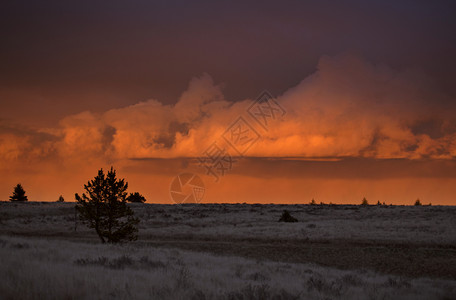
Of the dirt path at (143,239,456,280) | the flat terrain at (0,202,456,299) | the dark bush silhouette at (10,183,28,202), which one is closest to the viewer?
the flat terrain at (0,202,456,299)

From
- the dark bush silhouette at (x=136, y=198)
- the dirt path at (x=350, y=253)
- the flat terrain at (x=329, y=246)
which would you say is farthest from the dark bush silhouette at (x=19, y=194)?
the dirt path at (x=350, y=253)

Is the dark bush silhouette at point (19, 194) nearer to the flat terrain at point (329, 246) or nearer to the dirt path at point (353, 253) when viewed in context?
the flat terrain at point (329, 246)

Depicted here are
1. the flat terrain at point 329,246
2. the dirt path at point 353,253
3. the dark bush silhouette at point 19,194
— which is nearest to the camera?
the flat terrain at point 329,246

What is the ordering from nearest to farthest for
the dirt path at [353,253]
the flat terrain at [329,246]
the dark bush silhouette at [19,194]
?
the flat terrain at [329,246] < the dirt path at [353,253] < the dark bush silhouette at [19,194]

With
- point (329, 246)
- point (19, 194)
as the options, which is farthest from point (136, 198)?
point (329, 246)

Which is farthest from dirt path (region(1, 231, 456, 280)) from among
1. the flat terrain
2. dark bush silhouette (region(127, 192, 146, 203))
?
dark bush silhouette (region(127, 192, 146, 203))

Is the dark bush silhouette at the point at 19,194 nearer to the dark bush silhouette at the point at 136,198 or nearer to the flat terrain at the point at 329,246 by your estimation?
the dark bush silhouette at the point at 136,198

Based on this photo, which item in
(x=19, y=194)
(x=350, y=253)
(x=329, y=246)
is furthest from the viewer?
(x=19, y=194)

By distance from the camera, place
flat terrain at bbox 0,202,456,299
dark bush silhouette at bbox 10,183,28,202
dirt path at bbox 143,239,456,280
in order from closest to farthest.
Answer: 1. flat terrain at bbox 0,202,456,299
2. dirt path at bbox 143,239,456,280
3. dark bush silhouette at bbox 10,183,28,202

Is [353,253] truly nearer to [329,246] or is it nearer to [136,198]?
[329,246]

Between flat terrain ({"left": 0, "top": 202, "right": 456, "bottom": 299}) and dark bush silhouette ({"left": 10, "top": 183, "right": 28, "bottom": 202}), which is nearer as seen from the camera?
flat terrain ({"left": 0, "top": 202, "right": 456, "bottom": 299})

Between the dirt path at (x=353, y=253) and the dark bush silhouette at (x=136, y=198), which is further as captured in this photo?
the dark bush silhouette at (x=136, y=198)

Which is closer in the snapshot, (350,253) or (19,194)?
(350,253)

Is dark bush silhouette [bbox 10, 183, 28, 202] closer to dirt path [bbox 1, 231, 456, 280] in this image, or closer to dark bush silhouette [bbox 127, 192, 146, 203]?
dark bush silhouette [bbox 127, 192, 146, 203]
